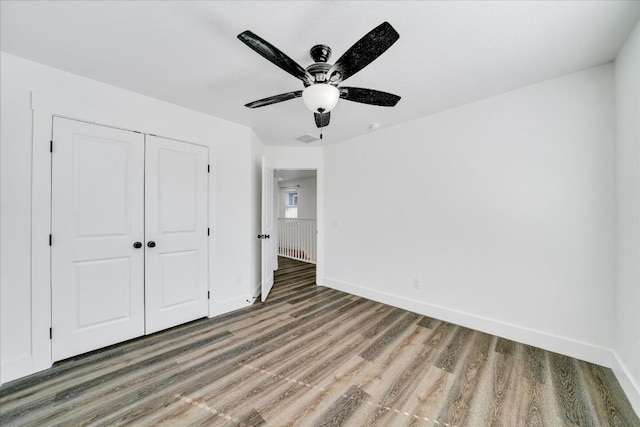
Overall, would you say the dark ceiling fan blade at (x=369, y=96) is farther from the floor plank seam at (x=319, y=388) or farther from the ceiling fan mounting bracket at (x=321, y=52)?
the floor plank seam at (x=319, y=388)

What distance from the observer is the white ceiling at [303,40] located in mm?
1358

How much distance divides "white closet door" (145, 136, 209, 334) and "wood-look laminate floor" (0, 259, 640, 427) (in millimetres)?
299

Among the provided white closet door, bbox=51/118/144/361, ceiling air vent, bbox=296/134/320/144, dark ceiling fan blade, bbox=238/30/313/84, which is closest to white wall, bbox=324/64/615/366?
ceiling air vent, bbox=296/134/320/144

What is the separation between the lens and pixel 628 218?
65.0 inches

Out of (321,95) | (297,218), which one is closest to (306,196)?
(297,218)

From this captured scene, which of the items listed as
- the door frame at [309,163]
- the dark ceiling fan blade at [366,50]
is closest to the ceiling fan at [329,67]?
the dark ceiling fan blade at [366,50]

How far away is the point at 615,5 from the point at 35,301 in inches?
173

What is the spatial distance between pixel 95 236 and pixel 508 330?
13.2ft

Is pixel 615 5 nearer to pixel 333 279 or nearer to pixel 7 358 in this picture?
pixel 333 279

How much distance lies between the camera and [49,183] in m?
1.89

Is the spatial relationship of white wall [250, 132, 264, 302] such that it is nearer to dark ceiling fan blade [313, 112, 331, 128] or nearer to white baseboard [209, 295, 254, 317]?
white baseboard [209, 295, 254, 317]

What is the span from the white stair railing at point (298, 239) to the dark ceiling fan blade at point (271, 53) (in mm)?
4451

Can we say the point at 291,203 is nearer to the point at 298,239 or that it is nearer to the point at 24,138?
the point at 298,239

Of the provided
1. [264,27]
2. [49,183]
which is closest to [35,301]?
[49,183]
